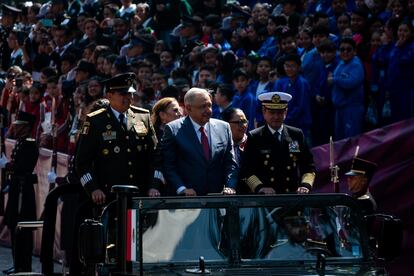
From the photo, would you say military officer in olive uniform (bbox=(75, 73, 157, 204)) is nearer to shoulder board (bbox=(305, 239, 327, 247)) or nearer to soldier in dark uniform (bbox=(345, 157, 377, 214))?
shoulder board (bbox=(305, 239, 327, 247))

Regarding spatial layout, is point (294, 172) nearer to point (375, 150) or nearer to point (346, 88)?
point (375, 150)

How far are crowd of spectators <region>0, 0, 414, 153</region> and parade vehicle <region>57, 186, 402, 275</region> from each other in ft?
11.9

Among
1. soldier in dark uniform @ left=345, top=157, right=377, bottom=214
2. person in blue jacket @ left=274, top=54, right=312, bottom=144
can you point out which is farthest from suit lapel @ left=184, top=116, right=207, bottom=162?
person in blue jacket @ left=274, top=54, right=312, bottom=144

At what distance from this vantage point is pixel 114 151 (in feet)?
34.3

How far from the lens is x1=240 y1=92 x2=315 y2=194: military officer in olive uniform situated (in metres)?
10.7

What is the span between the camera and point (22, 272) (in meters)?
10.2

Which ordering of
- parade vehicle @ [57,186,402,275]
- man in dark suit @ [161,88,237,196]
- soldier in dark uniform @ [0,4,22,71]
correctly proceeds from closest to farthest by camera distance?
parade vehicle @ [57,186,402,275]
man in dark suit @ [161,88,237,196]
soldier in dark uniform @ [0,4,22,71]

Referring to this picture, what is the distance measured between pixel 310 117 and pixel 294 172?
3.98 m

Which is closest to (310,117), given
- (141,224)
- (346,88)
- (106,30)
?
(346,88)

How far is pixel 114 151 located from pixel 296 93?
478 centimetres

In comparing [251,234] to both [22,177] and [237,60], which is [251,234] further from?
[237,60]

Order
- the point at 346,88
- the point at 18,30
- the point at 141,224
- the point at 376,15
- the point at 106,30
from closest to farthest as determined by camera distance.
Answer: the point at 141,224 → the point at 346,88 → the point at 376,15 → the point at 106,30 → the point at 18,30

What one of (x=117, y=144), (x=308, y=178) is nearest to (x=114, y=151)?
(x=117, y=144)

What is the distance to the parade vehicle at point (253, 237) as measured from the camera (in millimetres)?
8445
